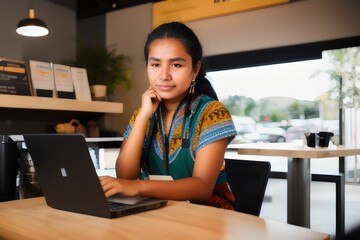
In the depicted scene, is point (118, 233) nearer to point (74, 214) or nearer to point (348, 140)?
point (74, 214)

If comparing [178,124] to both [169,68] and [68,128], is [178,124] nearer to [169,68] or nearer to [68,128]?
[169,68]

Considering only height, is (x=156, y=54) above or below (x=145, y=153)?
above

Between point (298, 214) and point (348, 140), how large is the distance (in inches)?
46.9

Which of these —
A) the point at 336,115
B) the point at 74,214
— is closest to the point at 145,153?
the point at 74,214

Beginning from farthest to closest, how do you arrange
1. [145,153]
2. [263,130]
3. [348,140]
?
[263,130] → [348,140] → [145,153]

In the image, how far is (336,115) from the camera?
3.38 meters

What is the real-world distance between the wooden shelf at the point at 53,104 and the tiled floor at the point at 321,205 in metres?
2.03

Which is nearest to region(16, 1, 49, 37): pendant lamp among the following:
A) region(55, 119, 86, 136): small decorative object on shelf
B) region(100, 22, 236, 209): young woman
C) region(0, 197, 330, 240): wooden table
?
region(55, 119, 86, 136): small decorative object on shelf

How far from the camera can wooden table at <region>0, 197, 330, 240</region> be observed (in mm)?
667

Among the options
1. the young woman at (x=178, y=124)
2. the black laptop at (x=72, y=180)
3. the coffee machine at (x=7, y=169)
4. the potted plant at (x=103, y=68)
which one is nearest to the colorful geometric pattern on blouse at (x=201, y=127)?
the young woman at (x=178, y=124)

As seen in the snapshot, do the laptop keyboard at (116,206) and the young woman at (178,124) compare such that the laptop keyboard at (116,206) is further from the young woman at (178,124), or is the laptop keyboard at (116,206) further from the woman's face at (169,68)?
the woman's face at (169,68)

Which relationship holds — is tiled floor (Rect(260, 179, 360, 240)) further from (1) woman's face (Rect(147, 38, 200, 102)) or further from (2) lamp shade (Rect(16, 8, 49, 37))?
(2) lamp shade (Rect(16, 8, 49, 37))

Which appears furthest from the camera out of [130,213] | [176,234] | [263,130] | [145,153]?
[263,130]

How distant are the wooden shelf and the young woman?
7.69 ft
